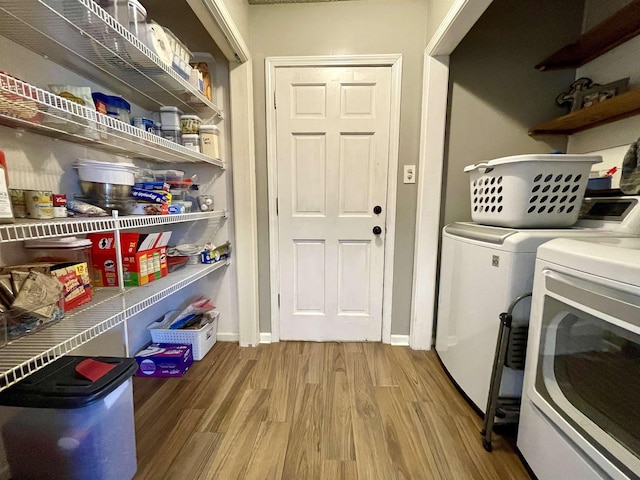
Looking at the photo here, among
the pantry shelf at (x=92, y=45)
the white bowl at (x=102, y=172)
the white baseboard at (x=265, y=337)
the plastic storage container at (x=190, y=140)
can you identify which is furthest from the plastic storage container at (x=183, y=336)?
the pantry shelf at (x=92, y=45)

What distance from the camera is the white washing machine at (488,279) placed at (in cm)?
111

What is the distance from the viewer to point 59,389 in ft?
2.69

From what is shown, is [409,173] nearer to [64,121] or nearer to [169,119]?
[169,119]

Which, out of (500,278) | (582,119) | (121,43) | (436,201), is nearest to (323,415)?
(500,278)

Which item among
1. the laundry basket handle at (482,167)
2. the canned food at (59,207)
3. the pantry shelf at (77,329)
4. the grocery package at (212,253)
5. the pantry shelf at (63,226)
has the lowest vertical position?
the pantry shelf at (77,329)

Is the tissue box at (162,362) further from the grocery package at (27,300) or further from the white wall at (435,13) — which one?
the white wall at (435,13)

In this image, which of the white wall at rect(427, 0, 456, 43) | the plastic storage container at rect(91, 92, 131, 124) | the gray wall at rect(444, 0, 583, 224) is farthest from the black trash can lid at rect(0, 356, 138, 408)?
the white wall at rect(427, 0, 456, 43)

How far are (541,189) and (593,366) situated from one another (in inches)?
29.6

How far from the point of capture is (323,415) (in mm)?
1345

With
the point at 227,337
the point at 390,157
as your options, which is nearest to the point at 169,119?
the point at 390,157

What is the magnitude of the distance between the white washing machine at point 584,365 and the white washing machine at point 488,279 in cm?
11

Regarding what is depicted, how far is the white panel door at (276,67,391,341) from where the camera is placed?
1832 mm

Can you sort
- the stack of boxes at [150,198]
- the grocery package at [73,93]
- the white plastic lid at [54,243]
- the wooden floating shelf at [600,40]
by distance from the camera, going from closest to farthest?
the grocery package at [73,93]
the white plastic lid at [54,243]
the stack of boxes at [150,198]
the wooden floating shelf at [600,40]

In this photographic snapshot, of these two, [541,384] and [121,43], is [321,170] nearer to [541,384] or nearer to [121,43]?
[121,43]
